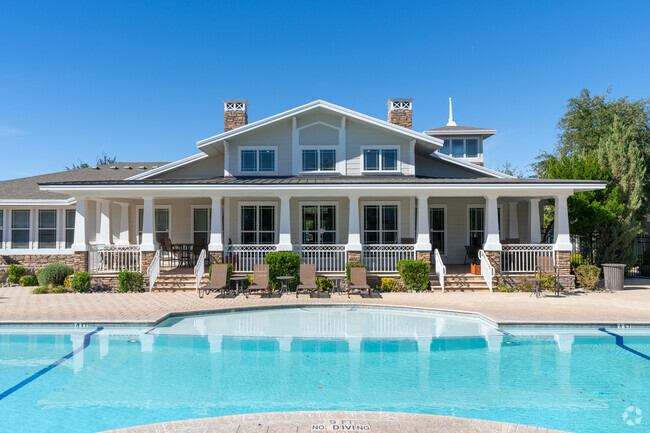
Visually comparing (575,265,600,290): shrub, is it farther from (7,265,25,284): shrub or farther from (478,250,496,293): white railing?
(7,265,25,284): shrub

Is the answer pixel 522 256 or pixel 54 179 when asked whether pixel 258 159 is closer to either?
pixel 54 179

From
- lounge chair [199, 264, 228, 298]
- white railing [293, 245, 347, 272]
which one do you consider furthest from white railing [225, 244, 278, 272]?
lounge chair [199, 264, 228, 298]

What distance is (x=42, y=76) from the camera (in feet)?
75.3

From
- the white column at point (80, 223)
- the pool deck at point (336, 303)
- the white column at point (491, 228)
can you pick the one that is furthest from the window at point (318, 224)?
the white column at point (80, 223)

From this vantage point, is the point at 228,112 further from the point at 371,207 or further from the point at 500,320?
the point at 500,320

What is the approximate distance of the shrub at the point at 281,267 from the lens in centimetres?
1427

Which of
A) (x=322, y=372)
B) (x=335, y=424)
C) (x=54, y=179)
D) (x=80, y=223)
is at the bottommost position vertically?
(x=322, y=372)

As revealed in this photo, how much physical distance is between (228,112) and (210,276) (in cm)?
878

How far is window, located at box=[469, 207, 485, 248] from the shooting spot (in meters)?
19.3

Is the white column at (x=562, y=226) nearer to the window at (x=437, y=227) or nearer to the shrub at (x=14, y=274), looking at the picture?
the window at (x=437, y=227)

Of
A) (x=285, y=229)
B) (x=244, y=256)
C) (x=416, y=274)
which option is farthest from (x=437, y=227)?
(x=244, y=256)

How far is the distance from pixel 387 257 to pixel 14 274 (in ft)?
51.7

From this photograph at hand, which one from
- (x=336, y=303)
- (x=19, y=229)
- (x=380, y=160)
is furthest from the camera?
(x=19, y=229)

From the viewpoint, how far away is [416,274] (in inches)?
568
